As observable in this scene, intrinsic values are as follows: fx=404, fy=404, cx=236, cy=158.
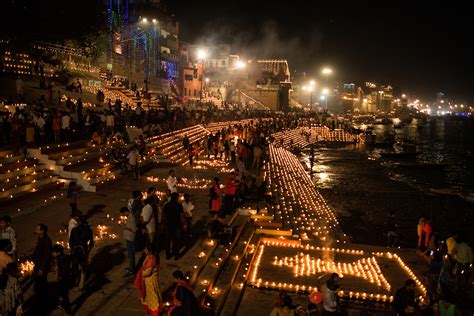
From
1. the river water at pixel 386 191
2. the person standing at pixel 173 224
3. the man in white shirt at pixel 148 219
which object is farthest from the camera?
the river water at pixel 386 191

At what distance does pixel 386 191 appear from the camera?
85.2 ft

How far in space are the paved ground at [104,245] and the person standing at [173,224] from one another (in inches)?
14.1

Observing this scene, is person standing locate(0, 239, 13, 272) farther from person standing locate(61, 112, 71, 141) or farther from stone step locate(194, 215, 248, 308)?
person standing locate(61, 112, 71, 141)

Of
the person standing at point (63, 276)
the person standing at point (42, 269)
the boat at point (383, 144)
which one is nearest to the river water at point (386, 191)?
the boat at point (383, 144)

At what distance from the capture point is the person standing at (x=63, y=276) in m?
7.08

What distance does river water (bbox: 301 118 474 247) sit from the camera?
1888cm

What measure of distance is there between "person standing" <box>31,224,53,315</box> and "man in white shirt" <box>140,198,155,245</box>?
235cm

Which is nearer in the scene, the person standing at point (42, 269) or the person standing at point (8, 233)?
the person standing at point (42, 269)

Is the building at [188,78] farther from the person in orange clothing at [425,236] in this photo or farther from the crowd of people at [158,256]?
the person in orange clothing at [425,236]

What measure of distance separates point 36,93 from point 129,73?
22773 millimetres

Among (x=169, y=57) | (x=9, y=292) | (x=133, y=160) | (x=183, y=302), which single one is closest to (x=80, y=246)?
(x=9, y=292)

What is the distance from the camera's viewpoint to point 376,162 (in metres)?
39.8

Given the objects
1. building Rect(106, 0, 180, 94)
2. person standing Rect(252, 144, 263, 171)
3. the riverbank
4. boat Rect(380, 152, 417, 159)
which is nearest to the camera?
the riverbank

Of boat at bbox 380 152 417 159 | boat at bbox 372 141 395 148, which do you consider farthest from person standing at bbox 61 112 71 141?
boat at bbox 372 141 395 148
